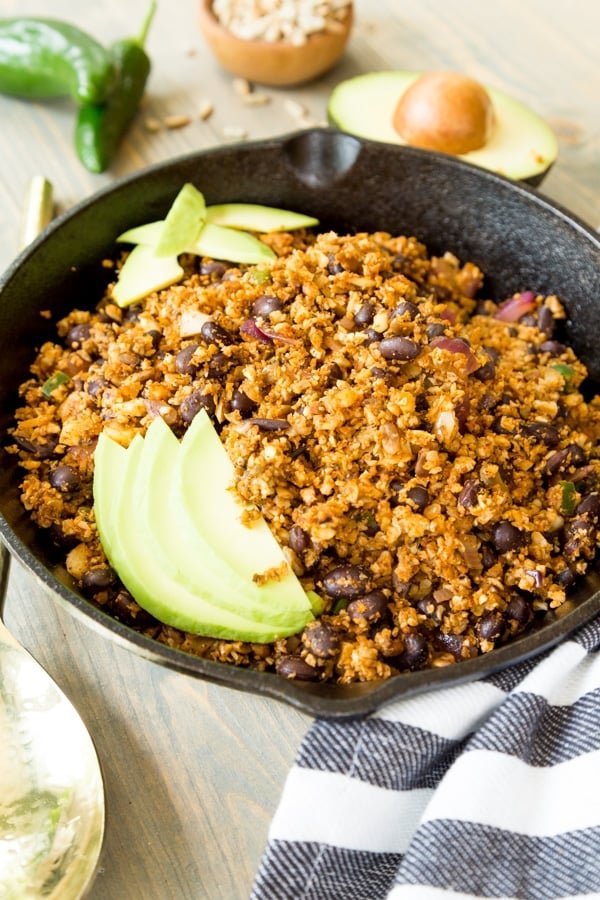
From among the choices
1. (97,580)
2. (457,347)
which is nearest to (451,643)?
(457,347)

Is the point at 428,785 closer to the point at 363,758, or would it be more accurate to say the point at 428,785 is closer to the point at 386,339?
the point at 363,758

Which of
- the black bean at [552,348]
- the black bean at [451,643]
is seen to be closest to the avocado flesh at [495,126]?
the black bean at [552,348]

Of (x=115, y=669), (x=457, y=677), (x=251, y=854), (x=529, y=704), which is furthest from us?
(x=115, y=669)

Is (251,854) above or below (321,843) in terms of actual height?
below

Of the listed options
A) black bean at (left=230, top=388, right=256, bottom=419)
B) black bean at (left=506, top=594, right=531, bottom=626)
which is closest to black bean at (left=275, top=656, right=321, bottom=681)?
black bean at (left=506, top=594, right=531, bottom=626)

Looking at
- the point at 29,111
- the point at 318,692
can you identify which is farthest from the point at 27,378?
the point at 29,111

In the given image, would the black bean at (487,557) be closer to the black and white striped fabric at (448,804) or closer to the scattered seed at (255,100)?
the black and white striped fabric at (448,804)

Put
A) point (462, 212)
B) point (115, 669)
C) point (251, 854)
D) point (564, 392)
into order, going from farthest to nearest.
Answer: point (462, 212), point (564, 392), point (115, 669), point (251, 854)
